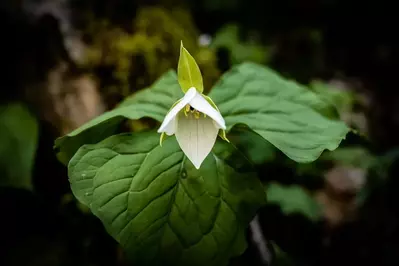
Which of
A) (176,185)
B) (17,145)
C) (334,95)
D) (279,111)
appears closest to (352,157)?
(334,95)

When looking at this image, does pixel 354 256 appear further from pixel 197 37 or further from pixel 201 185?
pixel 201 185

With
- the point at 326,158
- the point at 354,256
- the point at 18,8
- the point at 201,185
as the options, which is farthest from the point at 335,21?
the point at 201,185

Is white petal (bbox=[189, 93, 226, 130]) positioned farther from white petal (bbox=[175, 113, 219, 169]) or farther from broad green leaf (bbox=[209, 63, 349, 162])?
broad green leaf (bbox=[209, 63, 349, 162])

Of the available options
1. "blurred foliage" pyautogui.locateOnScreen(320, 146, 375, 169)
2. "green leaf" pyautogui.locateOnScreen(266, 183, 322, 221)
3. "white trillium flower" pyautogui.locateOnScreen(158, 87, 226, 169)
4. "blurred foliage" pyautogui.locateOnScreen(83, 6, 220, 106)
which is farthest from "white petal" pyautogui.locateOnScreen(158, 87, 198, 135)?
"blurred foliage" pyautogui.locateOnScreen(320, 146, 375, 169)

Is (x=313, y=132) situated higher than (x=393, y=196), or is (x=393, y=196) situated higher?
(x=313, y=132)

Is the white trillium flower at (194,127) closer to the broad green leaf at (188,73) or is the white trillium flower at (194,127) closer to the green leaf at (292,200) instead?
the broad green leaf at (188,73)

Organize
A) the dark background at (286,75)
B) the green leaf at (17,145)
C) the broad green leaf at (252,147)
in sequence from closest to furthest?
the green leaf at (17,145) → the dark background at (286,75) → the broad green leaf at (252,147)

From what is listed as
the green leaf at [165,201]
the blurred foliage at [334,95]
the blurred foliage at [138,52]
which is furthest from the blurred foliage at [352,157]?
the green leaf at [165,201]
